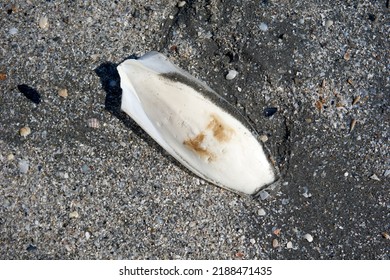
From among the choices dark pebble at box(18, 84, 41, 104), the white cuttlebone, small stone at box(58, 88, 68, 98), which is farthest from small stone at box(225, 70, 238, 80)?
dark pebble at box(18, 84, 41, 104)

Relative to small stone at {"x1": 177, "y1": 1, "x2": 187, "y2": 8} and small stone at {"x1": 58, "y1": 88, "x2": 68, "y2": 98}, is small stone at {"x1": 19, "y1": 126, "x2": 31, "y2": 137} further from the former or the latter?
small stone at {"x1": 177, "y1": 1, "x2": 187, "y2": 8}

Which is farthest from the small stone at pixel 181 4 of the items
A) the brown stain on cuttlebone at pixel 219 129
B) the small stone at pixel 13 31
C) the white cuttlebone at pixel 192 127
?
the small stone at pixel 13 31

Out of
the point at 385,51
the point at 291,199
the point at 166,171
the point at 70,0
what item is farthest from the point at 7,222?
the point at 385,51

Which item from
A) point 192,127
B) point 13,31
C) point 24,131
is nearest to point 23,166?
point 24,131

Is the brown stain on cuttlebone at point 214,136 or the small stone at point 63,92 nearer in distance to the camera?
the brown stain on cuttlebone at point 214,136

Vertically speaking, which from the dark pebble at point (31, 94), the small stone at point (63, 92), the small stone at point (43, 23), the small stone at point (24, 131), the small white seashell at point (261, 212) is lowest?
the small white seashell at point (261, 212)

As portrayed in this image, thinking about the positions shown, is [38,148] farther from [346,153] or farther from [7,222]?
[346,153]

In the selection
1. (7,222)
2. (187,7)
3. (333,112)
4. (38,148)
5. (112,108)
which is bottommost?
(7,222)

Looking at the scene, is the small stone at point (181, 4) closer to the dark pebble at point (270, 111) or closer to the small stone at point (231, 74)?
the small stone at point (231, 74)
